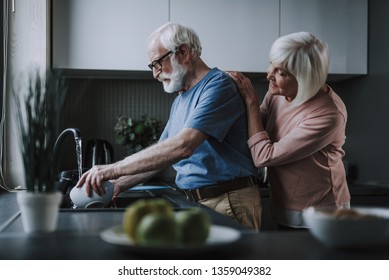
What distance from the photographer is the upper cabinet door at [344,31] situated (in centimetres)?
302

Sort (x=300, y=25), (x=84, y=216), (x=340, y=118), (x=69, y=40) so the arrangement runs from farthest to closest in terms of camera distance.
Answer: (x=300, y=25), (x=69, y=40), (x=340, y=118), (x=84, y=216)

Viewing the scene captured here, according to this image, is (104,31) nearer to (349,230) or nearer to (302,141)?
(302,141)

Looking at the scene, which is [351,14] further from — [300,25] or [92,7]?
[92,7]

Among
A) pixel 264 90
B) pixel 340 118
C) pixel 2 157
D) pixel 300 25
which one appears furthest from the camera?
pixel 264 90

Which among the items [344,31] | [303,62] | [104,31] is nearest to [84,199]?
[303,62]

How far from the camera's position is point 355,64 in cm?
304

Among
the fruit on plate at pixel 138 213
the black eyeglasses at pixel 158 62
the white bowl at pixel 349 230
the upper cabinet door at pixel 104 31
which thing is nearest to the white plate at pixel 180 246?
the fruit on plate at pixel 138 213

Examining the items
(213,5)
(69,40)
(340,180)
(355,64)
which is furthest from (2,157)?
(355,64)

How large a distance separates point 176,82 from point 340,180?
2.06 feet

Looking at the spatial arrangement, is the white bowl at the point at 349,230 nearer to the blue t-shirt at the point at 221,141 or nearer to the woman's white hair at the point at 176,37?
the blue t-shirt at the point at 221,141

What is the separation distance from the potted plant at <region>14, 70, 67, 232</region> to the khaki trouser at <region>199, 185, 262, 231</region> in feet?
2.83

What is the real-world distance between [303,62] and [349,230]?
96 cm

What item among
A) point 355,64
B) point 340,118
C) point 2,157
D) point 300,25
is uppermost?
point 300,25

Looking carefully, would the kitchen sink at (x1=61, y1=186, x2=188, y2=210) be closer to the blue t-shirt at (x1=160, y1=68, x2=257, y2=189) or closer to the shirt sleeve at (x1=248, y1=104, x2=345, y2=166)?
the blue t-shirt at (x1=160, y1=68, x2=257, y2=189)
